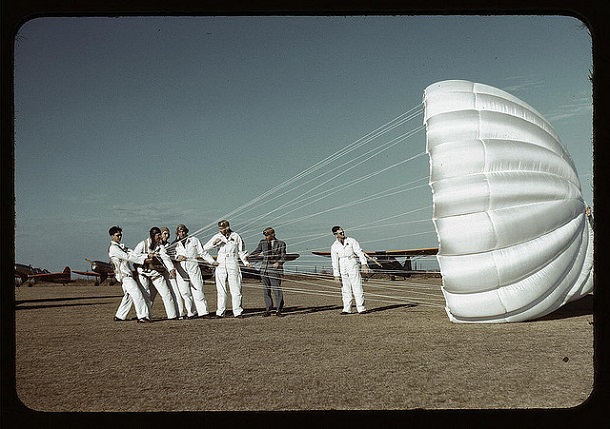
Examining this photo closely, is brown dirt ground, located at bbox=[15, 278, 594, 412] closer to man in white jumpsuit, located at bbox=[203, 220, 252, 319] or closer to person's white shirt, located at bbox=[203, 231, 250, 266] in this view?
man in white jumpsuit, located at bbox=[203, 220, 252, 319]

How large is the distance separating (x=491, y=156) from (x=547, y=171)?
46.6 inches

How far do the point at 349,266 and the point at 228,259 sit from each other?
6.94 feet

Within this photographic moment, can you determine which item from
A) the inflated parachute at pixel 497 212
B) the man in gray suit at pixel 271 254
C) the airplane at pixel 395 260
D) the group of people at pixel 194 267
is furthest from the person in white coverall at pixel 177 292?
the inflated parachute at pixel 497 212

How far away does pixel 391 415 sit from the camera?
126 inches

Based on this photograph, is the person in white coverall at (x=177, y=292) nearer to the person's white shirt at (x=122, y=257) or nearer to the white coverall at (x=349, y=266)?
the person's white shirt at (x=122, y=257)

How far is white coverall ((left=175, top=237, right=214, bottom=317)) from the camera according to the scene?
349 inches

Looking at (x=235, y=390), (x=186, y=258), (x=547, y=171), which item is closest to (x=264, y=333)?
(x=186, y=258)

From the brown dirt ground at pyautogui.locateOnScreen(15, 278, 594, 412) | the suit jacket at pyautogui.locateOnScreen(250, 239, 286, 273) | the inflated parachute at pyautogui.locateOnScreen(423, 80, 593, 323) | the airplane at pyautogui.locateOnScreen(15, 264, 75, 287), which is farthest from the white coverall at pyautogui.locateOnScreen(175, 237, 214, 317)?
the airplane at pyautogui.locateOnScreen(15, 264, 75, 287)

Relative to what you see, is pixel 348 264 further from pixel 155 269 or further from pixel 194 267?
pixel 155 269

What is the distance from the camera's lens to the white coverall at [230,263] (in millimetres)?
8859

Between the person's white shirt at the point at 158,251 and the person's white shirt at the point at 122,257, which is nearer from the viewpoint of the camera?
the person's white shirt at the point at 122,257

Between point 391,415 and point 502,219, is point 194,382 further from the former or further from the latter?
point 502,219

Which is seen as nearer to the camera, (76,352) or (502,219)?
(76,352)

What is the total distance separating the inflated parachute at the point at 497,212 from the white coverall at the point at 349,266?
2224 mm
